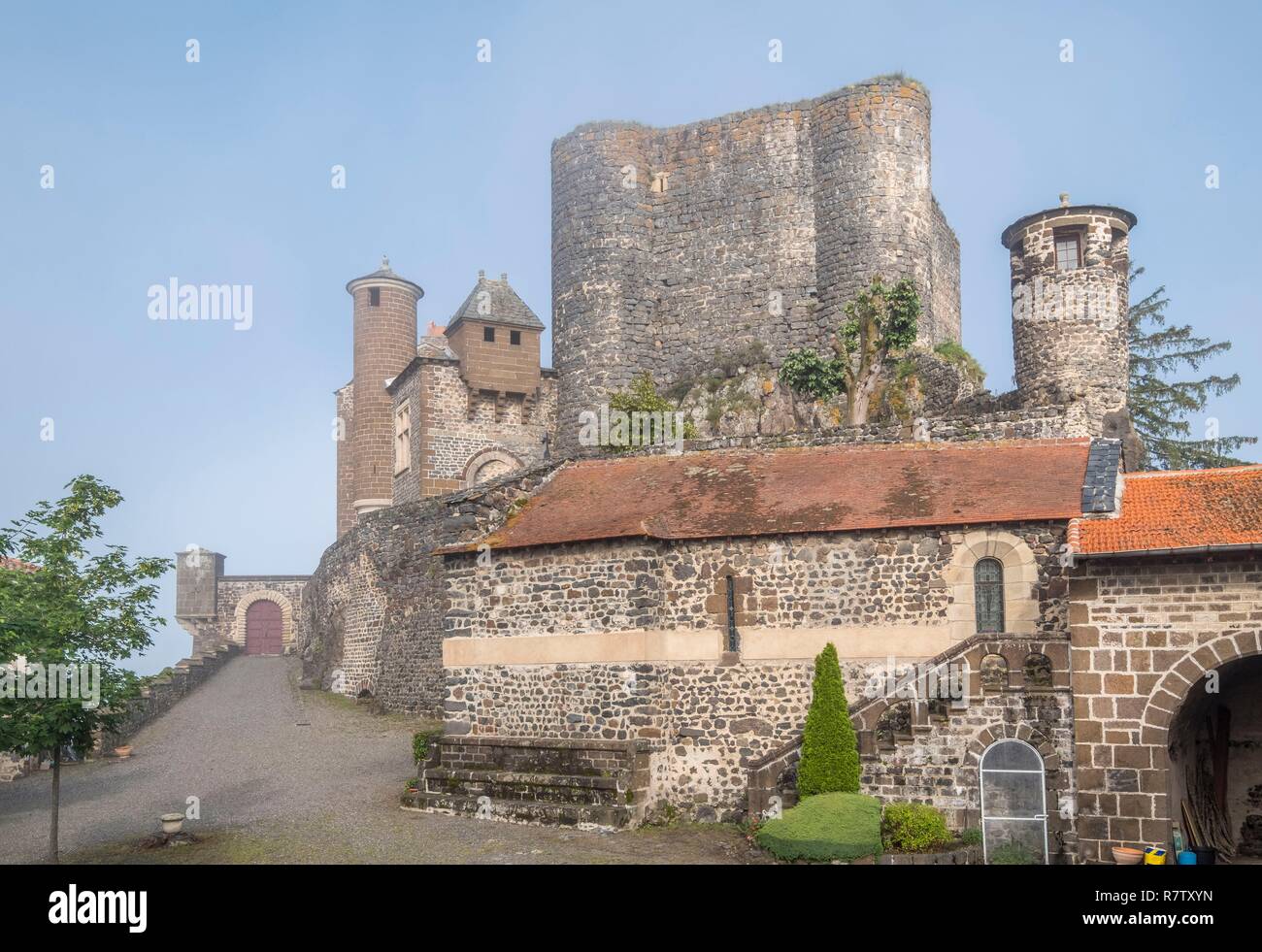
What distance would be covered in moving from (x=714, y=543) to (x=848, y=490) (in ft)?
8.15

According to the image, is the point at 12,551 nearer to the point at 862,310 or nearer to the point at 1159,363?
the point at 862,310

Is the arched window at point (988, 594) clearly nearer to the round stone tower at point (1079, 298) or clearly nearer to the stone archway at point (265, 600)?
the round stone tower at point (1079, 298)

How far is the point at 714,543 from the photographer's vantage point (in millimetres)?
19859

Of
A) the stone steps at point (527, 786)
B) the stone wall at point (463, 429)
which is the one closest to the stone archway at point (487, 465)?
the stone wall at point (463, 429)

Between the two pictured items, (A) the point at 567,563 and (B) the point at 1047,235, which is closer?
(A) the point at 567,563

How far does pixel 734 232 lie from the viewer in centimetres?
4075

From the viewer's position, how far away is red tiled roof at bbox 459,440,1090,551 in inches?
744

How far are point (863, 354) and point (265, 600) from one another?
114 feet

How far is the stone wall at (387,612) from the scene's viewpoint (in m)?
33.2

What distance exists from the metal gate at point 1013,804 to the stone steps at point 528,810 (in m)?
5.48

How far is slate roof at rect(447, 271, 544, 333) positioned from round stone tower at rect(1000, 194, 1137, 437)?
17.6 m

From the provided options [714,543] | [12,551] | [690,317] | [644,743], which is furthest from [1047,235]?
[12,551]

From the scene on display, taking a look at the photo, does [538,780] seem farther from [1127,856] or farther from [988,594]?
[1127,856]

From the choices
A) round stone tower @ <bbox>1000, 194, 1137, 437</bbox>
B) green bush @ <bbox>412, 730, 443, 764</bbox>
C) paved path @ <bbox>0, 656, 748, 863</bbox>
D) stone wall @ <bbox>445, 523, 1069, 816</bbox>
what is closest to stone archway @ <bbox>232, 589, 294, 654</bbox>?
paved path @ <bbox>0, 656, 748, 863</bbox>
